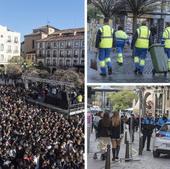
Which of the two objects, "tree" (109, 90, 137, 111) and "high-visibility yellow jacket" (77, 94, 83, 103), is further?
"high-visibility yellow jacket" (77, 94, 83, 103)

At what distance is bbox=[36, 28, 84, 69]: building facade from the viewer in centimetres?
537

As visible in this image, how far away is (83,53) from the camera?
530 centimetres

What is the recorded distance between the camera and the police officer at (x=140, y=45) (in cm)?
531

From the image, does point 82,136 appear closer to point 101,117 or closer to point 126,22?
point 101,117

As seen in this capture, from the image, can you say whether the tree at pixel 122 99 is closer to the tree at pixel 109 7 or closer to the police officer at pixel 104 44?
the police officer at pixel 104 44

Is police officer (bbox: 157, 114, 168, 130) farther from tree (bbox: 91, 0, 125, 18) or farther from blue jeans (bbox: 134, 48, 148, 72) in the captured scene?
tree (bbox: 91, 0, 125, 18)

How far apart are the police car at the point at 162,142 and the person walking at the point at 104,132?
1.83ft

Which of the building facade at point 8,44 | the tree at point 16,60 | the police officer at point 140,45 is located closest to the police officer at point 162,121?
the police officer at point 140,45

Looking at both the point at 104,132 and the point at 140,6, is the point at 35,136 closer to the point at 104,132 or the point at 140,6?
the point at 104,132

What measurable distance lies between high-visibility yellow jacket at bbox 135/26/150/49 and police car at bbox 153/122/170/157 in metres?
0.95

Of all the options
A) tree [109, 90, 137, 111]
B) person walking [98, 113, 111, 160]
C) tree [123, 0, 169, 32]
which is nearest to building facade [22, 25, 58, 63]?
tree [123, 0, 169, 32]

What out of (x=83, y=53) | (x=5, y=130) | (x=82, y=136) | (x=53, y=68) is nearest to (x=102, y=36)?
(x=83, y=53)

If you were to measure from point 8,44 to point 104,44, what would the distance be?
1332 mm

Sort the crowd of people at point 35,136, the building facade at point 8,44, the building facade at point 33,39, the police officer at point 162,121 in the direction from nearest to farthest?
the police officer at point 162,121 → the crowd of people at point 35,136 → the building facade at point 33,39 → the building facade at point 8,44
